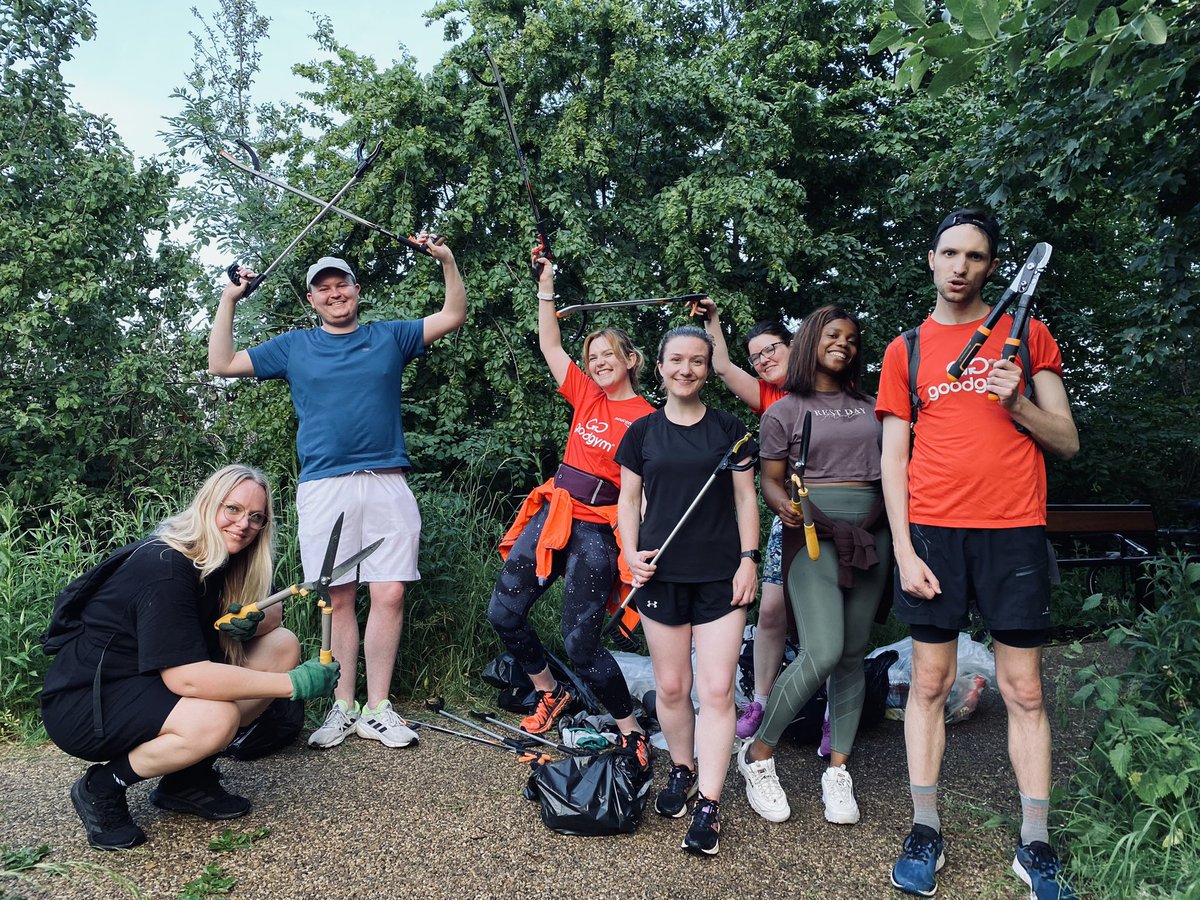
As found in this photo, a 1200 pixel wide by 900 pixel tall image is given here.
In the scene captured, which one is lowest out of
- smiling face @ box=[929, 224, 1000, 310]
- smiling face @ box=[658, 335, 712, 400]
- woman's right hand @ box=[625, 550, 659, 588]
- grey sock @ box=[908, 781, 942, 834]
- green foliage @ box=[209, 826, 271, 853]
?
green foliage @ box=[209, 826, 271, 853]

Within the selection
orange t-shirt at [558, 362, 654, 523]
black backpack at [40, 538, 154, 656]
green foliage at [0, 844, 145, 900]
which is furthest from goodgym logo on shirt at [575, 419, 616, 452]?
green foliage at [0, 844, 145, 900]

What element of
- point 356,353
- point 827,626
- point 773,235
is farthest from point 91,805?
point 773,235

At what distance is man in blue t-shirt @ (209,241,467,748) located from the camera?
349 centimetres

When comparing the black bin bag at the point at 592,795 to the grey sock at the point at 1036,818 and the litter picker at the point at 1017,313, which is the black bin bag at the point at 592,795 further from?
the litter picker at the point at 1017,313

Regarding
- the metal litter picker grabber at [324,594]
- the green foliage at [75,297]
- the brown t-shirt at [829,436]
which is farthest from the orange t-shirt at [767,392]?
the green foliage at [75,297]

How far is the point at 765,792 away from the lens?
278 cm

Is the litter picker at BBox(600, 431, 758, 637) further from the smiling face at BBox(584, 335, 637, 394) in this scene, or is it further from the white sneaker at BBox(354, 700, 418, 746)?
the white sneaker at BBox(354, 700, 418, 746)

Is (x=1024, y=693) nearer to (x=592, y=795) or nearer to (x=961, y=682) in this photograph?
(x=592, y=795)

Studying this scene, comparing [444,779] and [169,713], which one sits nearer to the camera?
[169,713]

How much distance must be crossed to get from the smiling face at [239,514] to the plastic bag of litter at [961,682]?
8.95 ft

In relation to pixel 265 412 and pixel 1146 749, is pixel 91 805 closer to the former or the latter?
pixel 1146 749

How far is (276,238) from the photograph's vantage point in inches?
300

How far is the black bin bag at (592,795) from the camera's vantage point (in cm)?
260

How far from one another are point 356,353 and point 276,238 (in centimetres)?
469
